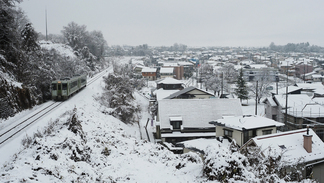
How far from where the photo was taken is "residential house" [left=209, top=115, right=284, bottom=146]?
756 inches

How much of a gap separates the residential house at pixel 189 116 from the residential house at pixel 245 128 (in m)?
3.11

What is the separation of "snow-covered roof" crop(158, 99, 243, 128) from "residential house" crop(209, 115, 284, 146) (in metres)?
3.75

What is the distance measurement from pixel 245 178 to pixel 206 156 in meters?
1.40

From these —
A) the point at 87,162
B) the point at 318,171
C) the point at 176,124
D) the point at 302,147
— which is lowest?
the point at 318,171

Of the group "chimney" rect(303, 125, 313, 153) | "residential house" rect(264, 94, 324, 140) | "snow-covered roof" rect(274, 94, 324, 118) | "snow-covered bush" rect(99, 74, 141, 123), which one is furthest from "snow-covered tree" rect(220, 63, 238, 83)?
"chimney" rect(303, 125, 313, 153)

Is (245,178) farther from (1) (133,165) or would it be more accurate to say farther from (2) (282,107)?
(2) (282,107)

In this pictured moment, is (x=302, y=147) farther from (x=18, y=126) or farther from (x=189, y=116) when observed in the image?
(x=18, y=126)

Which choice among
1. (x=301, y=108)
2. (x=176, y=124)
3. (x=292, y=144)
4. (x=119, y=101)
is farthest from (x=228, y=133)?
(x=301, y=108)

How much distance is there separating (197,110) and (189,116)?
3.99 ft

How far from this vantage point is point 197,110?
84.3ft

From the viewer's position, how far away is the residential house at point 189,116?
23.5m

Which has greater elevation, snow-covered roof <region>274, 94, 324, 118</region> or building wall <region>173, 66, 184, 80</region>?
building wall <region>173, 66, 184, 80</region>

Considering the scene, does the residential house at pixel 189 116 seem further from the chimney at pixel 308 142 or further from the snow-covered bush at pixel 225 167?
the snow-covered bush at pixel 225 167

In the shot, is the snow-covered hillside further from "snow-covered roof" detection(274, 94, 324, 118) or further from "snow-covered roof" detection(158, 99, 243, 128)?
"snow-covered roof" detection(274, 94, 324, 118)
